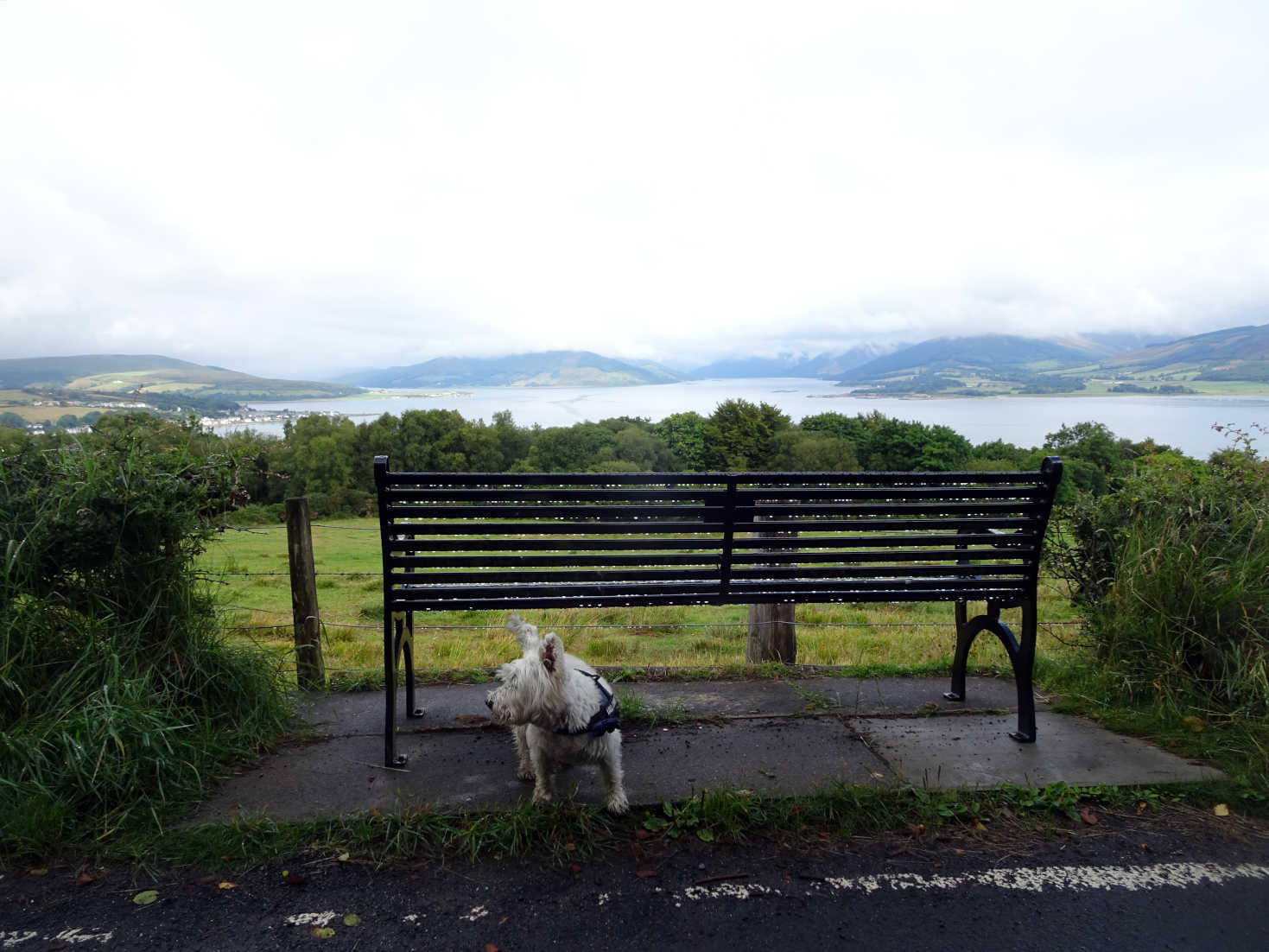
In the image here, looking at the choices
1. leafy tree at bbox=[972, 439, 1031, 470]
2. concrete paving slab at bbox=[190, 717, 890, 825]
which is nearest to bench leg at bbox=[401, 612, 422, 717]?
concrete paving slab at bbox=[190, 717, 890, 825]

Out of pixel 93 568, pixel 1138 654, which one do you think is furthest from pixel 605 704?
pixel 1138 654

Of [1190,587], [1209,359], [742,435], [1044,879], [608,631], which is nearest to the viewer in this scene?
[1044,879]

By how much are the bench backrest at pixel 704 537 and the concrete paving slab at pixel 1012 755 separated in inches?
29.5

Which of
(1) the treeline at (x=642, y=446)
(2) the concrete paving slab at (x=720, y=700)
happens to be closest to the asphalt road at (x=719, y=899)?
(2) the concrete paving slab at (x=720, y=700)

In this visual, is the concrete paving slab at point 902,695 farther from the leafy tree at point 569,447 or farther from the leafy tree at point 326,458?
the leafy tree at point 326,458

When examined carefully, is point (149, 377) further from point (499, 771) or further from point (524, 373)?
point (524, 373)

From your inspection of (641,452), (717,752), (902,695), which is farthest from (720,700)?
(641,452)

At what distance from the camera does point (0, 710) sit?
3252 mm

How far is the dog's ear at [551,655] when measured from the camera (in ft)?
9.77

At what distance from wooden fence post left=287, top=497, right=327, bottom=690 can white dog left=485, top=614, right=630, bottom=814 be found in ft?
6.65

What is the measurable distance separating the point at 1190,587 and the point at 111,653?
19.2 ft

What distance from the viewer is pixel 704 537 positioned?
3.93 metres

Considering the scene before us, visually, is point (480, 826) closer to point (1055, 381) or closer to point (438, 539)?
point (438, 539)

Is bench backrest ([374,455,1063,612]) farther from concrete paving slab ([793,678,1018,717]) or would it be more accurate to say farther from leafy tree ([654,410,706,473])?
leafy tree ([654,410,706,473])
